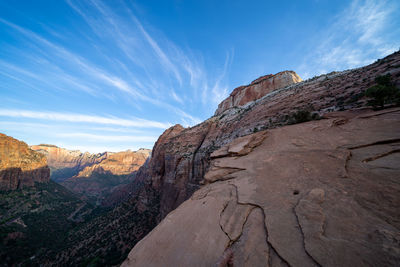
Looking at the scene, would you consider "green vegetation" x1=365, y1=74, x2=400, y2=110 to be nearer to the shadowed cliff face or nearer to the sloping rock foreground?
the shadowed cliff face

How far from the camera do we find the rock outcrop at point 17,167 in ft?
183

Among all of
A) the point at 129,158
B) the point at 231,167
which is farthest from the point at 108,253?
the point at 129,158

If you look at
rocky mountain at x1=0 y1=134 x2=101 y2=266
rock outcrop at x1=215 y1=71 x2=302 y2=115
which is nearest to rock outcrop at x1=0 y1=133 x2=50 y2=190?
rocky mountain at x1=0 y1=134 x2=101 y2=266

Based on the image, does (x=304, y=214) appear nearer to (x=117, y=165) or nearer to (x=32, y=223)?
(x=32, y=223)

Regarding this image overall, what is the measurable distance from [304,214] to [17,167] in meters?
103

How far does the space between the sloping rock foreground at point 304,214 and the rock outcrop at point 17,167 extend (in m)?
91.8

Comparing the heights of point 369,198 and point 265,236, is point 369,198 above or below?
above

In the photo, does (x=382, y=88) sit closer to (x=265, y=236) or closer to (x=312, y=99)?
(x=312, y=99)

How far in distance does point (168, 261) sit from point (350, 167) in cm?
640

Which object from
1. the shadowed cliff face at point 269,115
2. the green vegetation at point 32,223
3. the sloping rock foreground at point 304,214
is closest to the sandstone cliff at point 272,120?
the shadowed cliff face at point 269,115

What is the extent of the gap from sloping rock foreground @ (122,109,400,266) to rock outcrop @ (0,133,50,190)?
91.8m

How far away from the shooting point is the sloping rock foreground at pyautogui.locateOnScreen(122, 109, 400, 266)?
8.18 ft

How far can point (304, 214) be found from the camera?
3.35m

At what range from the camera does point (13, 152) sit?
64188 mm
